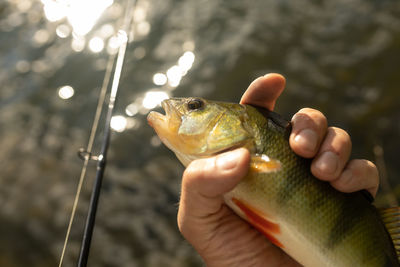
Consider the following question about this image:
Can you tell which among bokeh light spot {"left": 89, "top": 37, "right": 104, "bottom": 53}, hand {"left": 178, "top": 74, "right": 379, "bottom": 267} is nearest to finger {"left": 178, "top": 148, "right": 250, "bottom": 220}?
hand {"left": 178, "top": 74, "right": 379, "bottom": 267}

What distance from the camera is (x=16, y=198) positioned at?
4.64 m

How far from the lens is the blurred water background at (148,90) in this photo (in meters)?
4.24

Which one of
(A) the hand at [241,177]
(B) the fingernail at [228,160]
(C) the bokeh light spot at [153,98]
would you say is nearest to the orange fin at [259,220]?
(A) the hand at [241,177]

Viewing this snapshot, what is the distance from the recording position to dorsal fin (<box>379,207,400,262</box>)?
6.27 feet

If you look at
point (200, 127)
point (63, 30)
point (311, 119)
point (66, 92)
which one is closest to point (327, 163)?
point (311, 119)

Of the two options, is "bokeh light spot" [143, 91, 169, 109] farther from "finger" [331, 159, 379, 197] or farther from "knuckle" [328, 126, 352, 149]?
"finger" [331, 159, 379, 197]

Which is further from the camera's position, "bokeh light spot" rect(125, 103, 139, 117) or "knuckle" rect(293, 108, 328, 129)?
"bokeh light spot" rect(125, 103, 139, 117)

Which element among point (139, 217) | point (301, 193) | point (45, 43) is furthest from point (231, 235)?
point (45, 43)

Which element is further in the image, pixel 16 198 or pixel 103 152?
pixel 16 198

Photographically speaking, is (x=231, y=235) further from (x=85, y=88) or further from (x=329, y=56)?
(x=85, y=88)

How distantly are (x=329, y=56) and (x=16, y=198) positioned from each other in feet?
16.5

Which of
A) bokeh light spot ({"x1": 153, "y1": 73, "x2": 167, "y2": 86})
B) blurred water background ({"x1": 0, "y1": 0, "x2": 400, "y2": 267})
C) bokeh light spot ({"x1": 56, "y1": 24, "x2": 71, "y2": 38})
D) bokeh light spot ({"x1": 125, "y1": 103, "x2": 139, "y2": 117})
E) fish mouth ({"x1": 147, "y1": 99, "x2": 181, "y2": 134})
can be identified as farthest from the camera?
bokeh light spot ({"x1": 56, "y1": 24, "x2": 71, "y2": 38})

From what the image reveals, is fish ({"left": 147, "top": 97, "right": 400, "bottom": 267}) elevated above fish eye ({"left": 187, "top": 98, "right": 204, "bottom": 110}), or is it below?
below

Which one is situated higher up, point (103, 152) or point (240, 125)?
point (240, 125)
